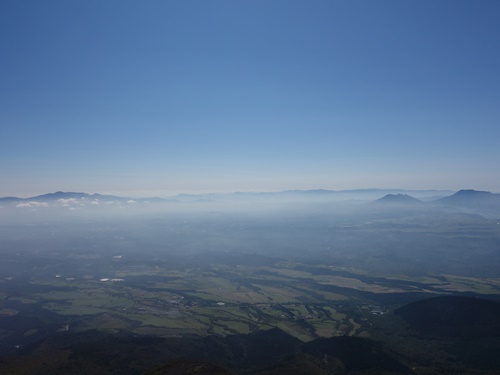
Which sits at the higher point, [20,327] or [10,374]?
[10,374]

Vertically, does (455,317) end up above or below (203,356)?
above

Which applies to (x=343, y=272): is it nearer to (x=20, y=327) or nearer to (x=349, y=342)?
(x=349, y=342)

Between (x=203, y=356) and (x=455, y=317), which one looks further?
(x=455, y=317)

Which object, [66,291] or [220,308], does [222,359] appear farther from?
[66,291]

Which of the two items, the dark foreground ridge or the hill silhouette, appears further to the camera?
the hill silhouette

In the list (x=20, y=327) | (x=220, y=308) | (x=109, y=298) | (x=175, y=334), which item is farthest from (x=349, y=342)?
(x=109, y=298)

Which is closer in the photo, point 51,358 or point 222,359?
point 51,358

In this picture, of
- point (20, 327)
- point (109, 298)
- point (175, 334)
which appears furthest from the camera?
point (109, 298)

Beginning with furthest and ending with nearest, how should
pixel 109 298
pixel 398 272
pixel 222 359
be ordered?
pixel 398 272
pixel 109 298
pixel 222 359

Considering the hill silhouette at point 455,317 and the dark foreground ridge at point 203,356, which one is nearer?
the dark foreground ridge at point 203,356

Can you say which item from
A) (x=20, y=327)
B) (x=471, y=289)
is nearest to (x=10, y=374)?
(x=20, y=327)
